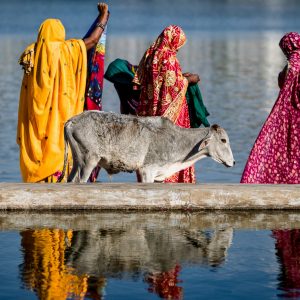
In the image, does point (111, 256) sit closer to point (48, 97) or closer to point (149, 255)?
point (149, 255)

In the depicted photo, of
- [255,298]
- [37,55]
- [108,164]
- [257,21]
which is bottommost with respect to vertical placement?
[255,298]

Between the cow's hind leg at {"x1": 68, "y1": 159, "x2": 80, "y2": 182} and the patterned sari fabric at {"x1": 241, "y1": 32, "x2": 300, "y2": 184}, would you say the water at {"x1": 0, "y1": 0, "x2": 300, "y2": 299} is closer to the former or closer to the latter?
the cow's hind leg at {"x1": 68, "y1": 159, "x2": 80, "y2": 182}

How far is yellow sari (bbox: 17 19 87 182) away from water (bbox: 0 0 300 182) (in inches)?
81.4

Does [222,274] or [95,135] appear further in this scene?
[95,135]

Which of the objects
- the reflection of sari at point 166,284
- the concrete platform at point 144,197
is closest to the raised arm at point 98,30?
the concrete platform at point 144,197

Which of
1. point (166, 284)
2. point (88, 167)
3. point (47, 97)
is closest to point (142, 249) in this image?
point (166, 284)

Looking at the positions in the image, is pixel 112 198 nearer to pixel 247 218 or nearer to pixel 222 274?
pixel 247 218

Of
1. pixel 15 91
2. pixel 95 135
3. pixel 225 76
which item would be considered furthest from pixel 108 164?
pixel 225 76

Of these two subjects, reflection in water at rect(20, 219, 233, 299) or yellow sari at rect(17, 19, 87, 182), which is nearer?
reflection in water at rect(20, 219, 233, 299)

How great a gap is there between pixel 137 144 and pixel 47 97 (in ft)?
4.00

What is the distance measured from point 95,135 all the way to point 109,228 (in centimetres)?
97

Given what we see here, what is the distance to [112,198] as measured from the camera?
34.4ft

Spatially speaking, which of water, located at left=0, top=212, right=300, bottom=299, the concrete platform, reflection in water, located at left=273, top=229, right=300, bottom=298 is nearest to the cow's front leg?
the concrete platform

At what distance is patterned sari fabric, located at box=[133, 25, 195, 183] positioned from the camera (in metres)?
11.6
